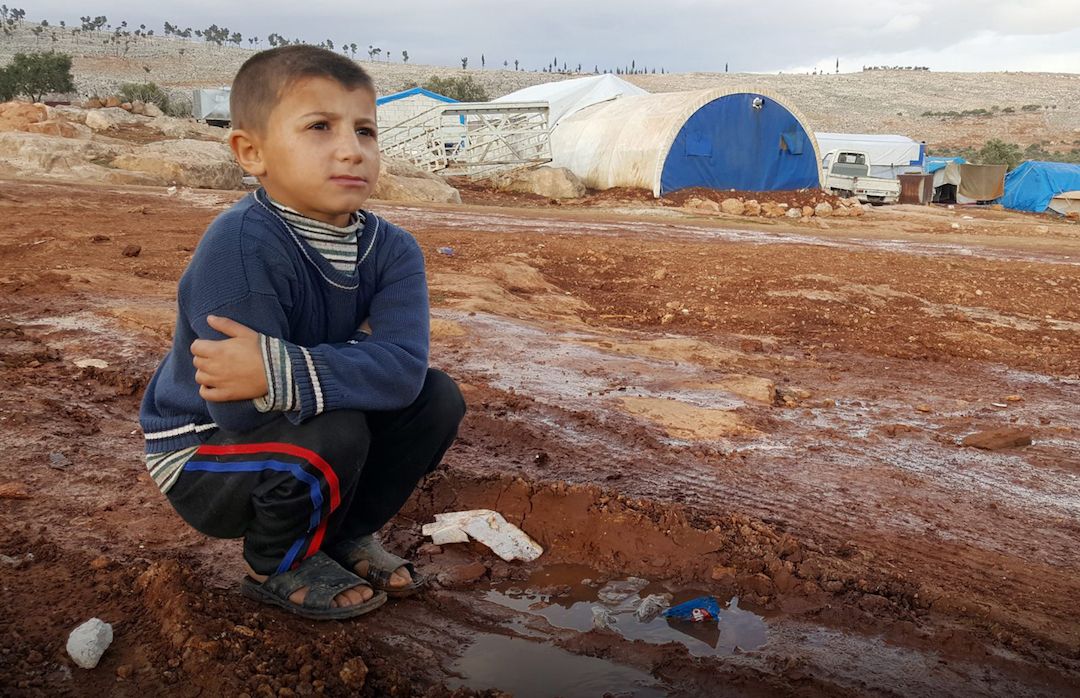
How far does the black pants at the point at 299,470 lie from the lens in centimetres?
205

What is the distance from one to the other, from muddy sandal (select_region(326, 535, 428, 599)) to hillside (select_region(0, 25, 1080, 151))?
5172 centimetres

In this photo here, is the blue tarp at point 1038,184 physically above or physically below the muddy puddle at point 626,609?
above

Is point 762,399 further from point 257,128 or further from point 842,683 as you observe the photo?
point 257,128

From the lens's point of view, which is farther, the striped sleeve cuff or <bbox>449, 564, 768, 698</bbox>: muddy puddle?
<bbox>449, 564, 768, 698</bbox>: muddy puddle

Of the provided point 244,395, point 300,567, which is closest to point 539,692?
point 300,567

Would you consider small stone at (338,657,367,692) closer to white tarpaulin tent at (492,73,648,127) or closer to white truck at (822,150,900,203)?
white truck at (822,150,900,203)

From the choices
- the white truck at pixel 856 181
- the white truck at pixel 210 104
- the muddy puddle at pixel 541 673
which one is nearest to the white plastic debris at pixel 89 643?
the muddy puddle at pixel 541 673

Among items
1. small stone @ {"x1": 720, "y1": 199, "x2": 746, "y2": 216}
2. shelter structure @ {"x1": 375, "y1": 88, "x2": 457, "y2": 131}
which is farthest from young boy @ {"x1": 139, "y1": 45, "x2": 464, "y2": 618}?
shelter structure @ {"x1": 375, "y1": 88, "x2": 457, "y2": 131}

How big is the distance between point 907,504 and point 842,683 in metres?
1.41

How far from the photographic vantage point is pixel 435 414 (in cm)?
237

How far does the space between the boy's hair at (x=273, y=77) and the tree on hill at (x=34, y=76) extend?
141ft

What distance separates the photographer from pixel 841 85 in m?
84.1

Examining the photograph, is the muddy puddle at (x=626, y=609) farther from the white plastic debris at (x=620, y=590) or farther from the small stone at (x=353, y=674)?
the small stone at (x=353, y=674)

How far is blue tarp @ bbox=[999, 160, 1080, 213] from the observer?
85.3 feet
